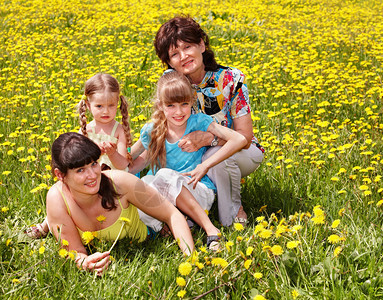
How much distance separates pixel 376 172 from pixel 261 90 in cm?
212

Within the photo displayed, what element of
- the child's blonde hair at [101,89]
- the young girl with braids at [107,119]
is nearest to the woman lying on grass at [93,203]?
the young girl with braids at [107,119]

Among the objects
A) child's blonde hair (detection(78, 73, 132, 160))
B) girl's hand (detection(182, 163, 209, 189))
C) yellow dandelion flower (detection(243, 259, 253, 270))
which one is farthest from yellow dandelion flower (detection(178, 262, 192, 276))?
child's blonde hair (detection(78, 73, 132, 160))

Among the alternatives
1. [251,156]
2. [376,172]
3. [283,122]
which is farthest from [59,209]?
[283,122]

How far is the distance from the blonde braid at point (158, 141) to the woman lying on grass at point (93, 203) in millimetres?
430

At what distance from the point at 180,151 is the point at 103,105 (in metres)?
0.62

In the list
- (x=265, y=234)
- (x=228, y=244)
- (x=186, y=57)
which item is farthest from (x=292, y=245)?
(x=186, y=57)

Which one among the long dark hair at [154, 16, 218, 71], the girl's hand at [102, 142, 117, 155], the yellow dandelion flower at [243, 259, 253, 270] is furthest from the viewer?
the long dark hair at [154, 16, 218, 71]

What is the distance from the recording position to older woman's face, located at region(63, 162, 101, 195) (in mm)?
2443

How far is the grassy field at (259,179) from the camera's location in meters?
2.16

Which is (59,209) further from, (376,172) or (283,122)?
(283,122)

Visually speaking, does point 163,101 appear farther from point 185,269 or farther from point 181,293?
point 181,293

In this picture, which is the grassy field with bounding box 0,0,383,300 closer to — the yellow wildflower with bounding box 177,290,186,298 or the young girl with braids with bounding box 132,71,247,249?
the yellow wildflower with bounding box 177,290,186,298

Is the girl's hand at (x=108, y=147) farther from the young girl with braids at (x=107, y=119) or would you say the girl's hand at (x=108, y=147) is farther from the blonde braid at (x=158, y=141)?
the blonde braid at (x=158, y=141)

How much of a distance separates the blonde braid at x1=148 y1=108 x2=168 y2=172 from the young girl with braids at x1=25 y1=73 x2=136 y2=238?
0.17 metres
